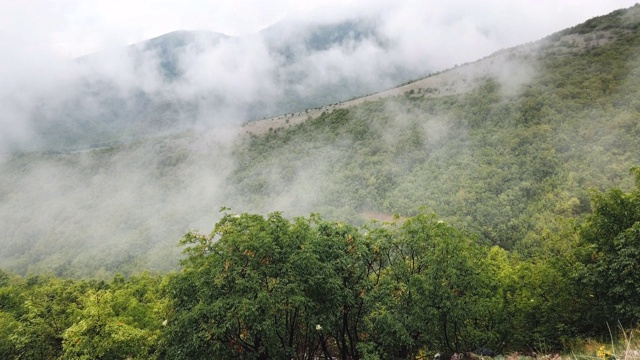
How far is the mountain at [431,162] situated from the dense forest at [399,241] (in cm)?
67

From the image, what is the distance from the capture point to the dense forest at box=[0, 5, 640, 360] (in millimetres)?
20047

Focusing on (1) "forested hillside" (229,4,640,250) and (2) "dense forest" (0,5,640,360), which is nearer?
(2) "dense forest" (0,5,640,360)

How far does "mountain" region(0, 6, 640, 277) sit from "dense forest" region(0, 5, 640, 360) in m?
0.67

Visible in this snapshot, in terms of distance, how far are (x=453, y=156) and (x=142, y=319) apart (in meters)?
97.8

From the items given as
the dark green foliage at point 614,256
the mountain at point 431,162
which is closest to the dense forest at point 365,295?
the dark green foliage at point 614,256

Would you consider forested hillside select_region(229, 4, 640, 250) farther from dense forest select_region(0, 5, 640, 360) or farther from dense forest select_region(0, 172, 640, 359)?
dense forest select_region(0, 172, 640, 359)

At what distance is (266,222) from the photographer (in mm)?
21297

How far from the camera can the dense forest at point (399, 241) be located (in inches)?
789

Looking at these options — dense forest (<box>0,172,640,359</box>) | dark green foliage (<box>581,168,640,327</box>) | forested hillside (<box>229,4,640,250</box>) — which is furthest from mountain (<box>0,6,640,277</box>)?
dark green foliage (<box>581,168,640,327</box>)

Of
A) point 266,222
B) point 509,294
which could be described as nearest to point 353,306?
point 266,222

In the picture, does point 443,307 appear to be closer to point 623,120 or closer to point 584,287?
point 584,287

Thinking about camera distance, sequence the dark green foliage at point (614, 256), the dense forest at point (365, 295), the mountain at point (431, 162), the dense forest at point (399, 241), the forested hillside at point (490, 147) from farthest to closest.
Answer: the mountain at point (431, 162)
the forested hillside at point (490, 147)
the dark green foliage at point (614, 256)
the dense forest at point (399, 241)
the dense forest at point (365, 295)

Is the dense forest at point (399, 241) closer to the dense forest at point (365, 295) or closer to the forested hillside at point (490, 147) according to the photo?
the dense forest at point (365, 295)

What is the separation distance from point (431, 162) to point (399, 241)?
318ft
